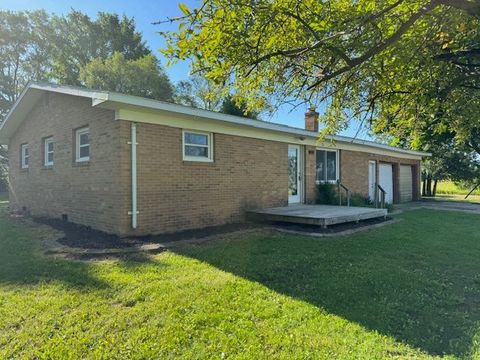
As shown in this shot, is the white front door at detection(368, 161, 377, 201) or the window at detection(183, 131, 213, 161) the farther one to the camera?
the white front door at detection(368, 161, 377, 201)

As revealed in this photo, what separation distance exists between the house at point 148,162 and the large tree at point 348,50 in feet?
6.51

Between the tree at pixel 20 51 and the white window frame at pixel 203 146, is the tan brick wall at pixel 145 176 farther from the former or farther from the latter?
the tree at pixel 20 51

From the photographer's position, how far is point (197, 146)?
922 cm

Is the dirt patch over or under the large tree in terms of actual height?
under

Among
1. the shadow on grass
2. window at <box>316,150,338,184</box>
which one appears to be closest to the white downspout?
the shadow on grass

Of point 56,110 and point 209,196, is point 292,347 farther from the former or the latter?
point 56,110

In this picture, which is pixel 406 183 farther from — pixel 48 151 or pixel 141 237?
pixel 48 151

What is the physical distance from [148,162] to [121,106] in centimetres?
141

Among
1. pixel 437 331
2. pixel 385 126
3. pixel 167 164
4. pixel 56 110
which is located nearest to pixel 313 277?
pixel 437 331

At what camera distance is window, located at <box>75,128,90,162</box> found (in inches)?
371

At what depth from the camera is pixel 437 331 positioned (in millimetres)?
3461

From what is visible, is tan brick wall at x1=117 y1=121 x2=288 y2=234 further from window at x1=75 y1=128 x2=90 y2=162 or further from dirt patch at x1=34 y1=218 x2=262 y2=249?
window at x1=75 y1=128 x2=90 y2=162

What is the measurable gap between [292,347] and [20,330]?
8.90ft

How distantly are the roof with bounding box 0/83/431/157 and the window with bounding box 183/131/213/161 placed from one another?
596mm
